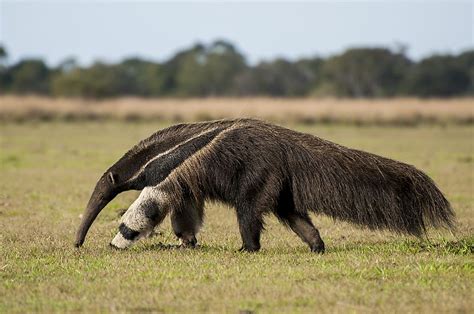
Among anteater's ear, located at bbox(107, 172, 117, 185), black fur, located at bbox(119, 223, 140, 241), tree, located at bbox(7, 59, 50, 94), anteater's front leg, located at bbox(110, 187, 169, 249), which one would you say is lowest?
tree, located at bbox(7, 59, 50, 94)

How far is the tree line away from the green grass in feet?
208

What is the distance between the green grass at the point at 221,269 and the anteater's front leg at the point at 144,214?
221 mm

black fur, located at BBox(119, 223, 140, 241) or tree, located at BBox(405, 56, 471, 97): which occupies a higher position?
black fur, located at BBox(119, 223, 140, 241)

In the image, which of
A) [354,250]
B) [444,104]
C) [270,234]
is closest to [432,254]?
[354,250]

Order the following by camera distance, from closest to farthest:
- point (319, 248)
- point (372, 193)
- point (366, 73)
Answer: point (372, 193), point (319, 248), point (366, 73)

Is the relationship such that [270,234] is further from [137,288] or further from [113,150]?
[113,150]

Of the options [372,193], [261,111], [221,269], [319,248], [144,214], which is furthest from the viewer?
[261,111]

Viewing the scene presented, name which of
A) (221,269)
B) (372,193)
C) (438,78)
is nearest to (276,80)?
(438,78)

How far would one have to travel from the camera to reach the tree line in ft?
249

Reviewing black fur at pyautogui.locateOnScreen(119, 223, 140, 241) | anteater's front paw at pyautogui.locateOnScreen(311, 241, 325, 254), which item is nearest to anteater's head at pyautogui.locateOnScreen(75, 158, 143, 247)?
black fur at pyautogui.locateOnScreen(119, 223, 140, 241)

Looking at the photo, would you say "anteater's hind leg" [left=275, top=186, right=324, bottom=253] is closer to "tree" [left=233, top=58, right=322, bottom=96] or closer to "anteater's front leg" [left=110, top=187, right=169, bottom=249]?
"anteater's front leg" [left=110, top=187, right=169, bottom=249]

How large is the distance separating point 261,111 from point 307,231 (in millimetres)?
27470

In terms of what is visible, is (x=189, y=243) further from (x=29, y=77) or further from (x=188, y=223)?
(x=29, y=77)

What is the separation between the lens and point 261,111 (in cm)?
3522
